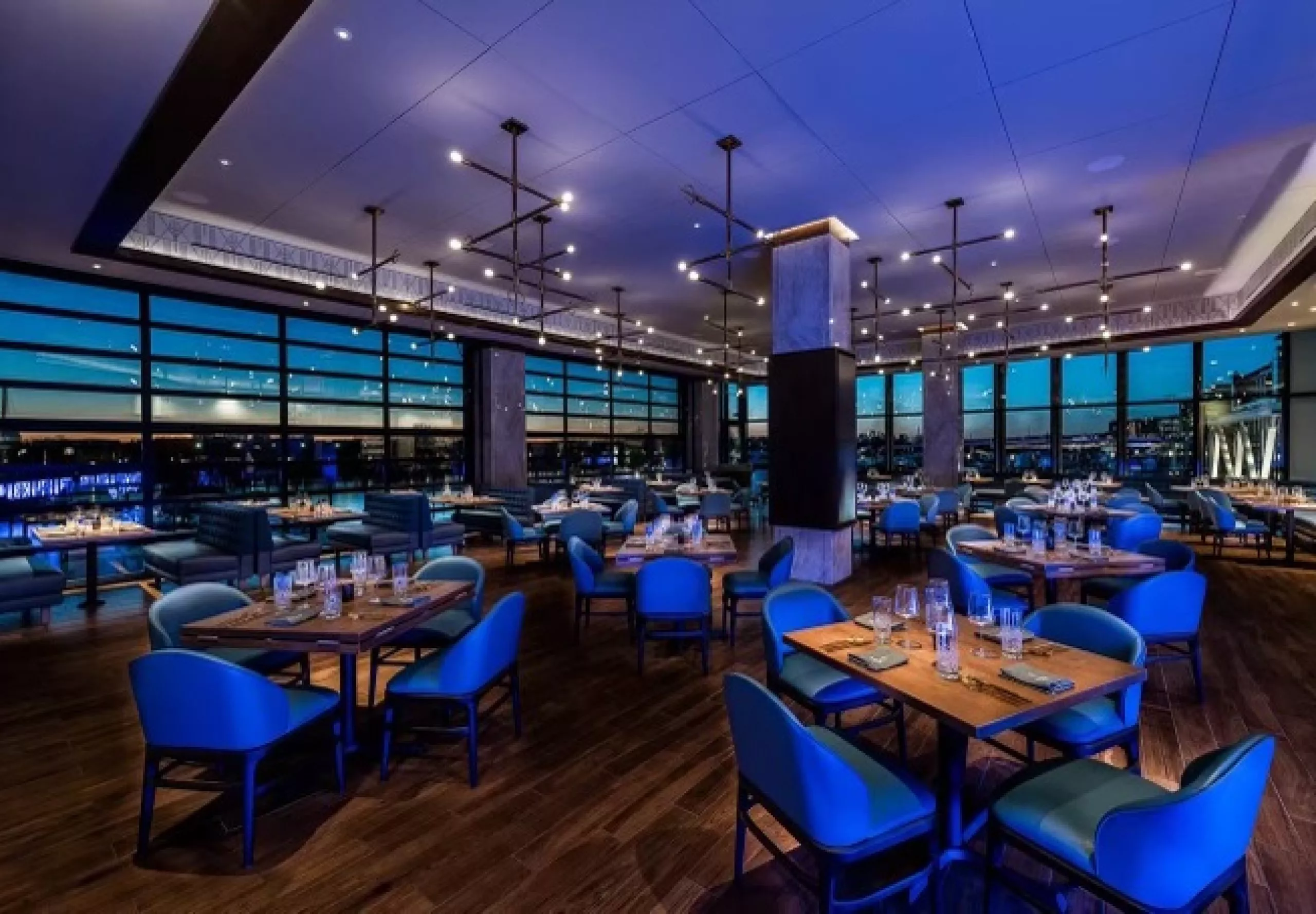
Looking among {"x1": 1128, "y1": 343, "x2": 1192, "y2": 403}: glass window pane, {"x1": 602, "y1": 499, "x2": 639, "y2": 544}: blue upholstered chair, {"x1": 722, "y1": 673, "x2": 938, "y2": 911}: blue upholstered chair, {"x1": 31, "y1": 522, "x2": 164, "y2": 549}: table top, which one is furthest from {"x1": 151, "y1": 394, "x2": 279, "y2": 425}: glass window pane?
{"x1": 1128, "y1": 343, "x2": 1192, "y2": 403}: glass window pane

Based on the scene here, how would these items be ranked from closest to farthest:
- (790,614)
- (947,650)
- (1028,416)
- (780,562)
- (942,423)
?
(947,650)
(790,614)
(780,562)
(942,423)
(1028,416)

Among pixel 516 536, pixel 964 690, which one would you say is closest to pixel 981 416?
pixel 516 536

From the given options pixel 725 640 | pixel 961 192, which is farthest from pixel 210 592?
pixel 961 192

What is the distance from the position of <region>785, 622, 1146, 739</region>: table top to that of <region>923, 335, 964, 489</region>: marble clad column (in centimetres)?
1103

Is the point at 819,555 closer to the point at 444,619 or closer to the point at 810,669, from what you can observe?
the point at 810,669

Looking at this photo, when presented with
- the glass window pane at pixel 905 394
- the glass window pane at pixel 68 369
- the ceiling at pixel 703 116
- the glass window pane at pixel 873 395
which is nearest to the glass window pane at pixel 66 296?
the glass window pane at pixel 68 369

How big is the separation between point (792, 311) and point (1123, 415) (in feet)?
33.3

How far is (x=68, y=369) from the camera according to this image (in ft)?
24.3

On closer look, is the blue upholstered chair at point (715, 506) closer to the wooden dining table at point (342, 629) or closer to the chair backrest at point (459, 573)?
the chair backrest at point (459, 573)

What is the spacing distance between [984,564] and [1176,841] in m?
4.21

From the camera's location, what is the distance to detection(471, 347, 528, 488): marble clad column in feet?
37.4

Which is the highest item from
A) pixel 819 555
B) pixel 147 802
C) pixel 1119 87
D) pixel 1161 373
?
pixel 1119 87

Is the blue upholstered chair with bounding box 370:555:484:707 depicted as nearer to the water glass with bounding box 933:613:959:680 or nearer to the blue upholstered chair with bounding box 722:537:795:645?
the blue upholstered chair with bounding box 722:537:795:645

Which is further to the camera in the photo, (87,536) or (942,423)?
(942,423)
